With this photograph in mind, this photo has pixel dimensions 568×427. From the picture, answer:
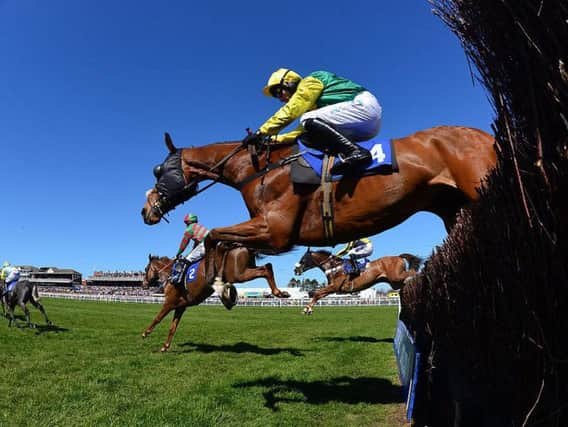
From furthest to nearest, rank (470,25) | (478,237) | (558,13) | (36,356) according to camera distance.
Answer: (36,356), (478,237), (470,25), (558,13)

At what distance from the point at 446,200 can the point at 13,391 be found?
5.46 meters

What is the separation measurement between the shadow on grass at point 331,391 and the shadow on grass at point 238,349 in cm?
260

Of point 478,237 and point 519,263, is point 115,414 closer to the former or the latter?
point 478,237

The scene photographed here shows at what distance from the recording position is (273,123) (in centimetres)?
424

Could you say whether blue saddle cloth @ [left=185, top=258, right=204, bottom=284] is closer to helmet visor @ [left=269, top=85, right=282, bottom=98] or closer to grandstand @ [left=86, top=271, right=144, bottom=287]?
helmet visor @ [left=269, top=85, right=282, bottom=98]

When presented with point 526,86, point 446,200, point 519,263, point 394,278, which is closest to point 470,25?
point 526,86

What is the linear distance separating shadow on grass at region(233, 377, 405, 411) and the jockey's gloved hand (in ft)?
9.16

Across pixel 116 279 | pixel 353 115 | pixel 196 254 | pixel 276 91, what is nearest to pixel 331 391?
pixel 353 115

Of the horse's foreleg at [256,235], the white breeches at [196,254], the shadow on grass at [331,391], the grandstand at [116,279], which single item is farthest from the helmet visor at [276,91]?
the grandstand at [116,279]

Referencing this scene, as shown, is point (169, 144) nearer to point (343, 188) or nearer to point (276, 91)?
point (276, 91)

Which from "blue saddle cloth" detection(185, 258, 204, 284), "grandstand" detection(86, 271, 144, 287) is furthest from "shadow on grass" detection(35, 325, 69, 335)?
"grandstand" detection(86, 271, 144, 287)

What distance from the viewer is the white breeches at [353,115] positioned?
13.3 feet

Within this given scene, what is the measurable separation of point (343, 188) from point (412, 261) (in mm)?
11473

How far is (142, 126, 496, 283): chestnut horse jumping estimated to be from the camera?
11.9 feet
